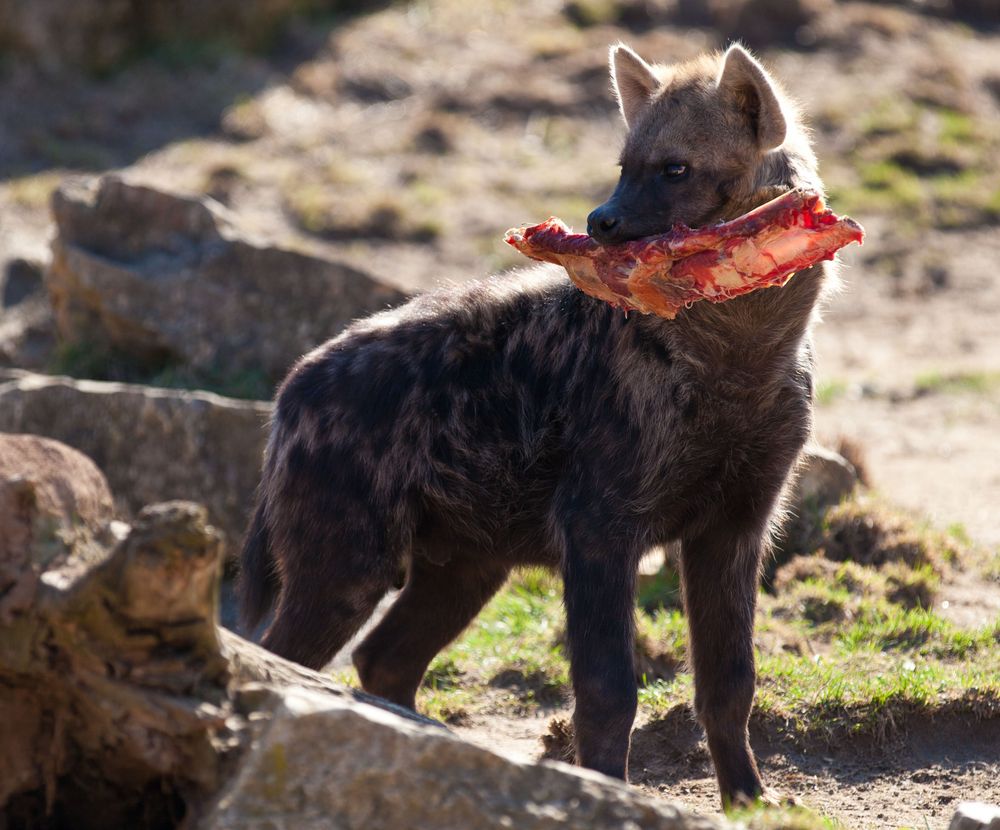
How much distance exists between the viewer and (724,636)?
4.05m

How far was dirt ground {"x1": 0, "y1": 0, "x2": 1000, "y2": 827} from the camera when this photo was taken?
888 cm

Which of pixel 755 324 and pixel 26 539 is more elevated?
pixel 755 324

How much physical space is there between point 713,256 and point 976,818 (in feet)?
4.83

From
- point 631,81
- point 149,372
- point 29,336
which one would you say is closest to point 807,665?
point 631,81

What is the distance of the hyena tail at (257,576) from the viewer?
14.1 feet

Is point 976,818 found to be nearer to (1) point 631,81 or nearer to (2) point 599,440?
(2) point 599,440

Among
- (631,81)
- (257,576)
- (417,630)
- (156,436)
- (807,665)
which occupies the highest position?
(631,81)

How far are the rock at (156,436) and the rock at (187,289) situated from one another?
98 cm

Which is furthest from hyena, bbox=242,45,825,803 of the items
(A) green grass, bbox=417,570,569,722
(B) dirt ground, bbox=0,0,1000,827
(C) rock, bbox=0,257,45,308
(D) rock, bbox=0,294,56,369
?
(C) rock, bbox=0,257,45,308

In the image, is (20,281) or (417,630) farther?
(20,281)

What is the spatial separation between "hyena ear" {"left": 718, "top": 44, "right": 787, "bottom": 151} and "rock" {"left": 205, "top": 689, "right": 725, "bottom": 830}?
198cm

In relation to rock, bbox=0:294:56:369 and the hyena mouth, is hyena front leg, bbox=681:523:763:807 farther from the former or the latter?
rock, bbox=0:294:56:369

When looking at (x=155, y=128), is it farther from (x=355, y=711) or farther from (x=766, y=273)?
(x=355, y=711)

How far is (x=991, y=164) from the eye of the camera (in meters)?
12.4
